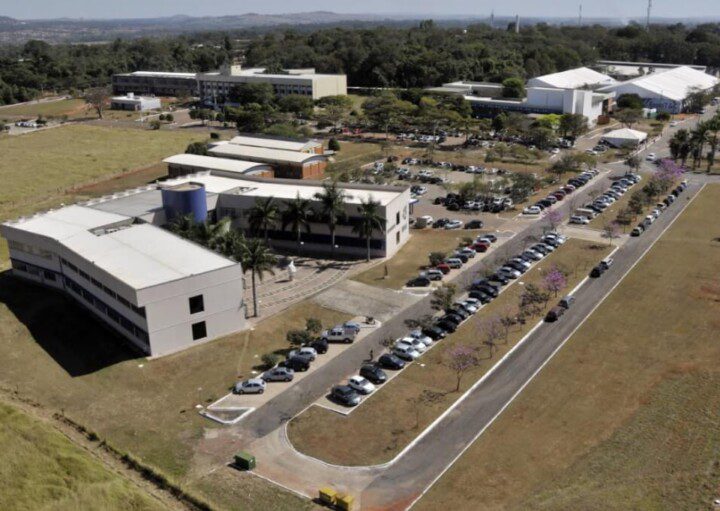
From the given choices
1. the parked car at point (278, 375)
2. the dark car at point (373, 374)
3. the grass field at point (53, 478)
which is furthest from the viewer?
the parked car at point (278, 375)

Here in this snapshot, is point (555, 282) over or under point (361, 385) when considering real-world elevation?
over

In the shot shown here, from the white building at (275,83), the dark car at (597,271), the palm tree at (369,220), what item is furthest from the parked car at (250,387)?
the white building at (275,83)

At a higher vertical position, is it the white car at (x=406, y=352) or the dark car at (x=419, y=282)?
the dark car at (x=419, y=282)

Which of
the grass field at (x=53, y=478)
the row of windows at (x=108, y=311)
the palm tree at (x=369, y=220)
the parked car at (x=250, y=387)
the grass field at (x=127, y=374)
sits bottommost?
the grass field at (x=53, y=478)

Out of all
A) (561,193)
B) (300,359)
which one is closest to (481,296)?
(300,359)

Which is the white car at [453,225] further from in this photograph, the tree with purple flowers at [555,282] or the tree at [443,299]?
the tree at [443,299]

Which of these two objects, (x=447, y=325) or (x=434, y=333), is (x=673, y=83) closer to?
(x=447, y=325)

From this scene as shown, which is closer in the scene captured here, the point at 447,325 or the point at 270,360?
the point at 270,360
